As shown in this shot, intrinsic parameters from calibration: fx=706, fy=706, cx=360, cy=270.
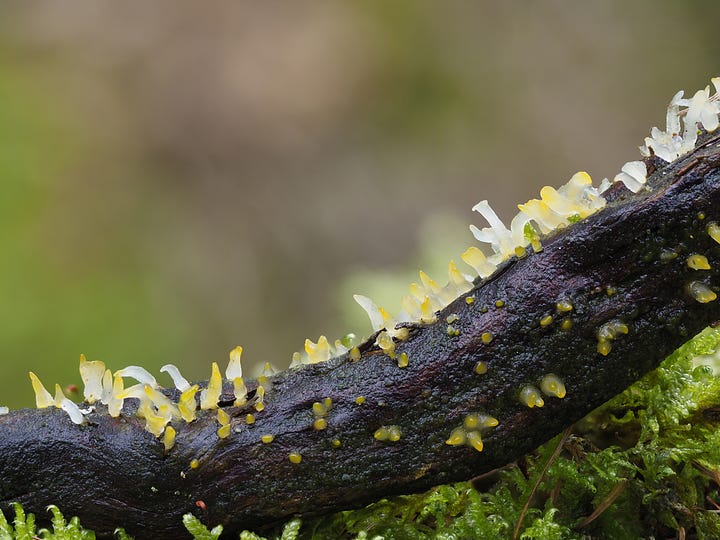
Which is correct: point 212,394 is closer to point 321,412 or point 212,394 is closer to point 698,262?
point 321,412

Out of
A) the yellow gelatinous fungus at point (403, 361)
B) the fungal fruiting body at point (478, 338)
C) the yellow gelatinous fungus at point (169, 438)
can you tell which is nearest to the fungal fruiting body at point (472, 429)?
the fungal fruiting body at point (478, 338)

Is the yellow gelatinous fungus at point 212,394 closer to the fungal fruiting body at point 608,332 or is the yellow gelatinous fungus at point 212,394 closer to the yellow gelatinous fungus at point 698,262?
the fungal fruiting body at point 608,332

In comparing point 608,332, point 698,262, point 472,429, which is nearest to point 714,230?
point 698,262

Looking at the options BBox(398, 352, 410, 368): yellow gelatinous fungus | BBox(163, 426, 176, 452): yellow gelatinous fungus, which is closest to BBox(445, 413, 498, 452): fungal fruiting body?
BBox(398, 352, 410, 368): yellow gelatinous fungus

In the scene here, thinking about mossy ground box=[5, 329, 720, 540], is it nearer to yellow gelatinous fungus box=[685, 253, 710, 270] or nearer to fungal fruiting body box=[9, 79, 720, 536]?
fungal fruiting body box=[9, 79, 720, 536]

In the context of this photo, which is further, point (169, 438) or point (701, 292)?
point (169, 438)

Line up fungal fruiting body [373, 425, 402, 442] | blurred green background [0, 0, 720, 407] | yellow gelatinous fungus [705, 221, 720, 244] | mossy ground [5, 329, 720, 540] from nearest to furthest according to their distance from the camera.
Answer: yellow gelatinous fungus [705, 221, 720, 244], fungal fruiting body [373, 425, 402, 442], mossy ground [5, 329, 720, 540], blurred green background [0, 0, 720, 407]
